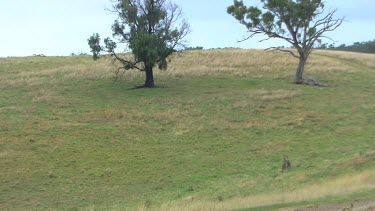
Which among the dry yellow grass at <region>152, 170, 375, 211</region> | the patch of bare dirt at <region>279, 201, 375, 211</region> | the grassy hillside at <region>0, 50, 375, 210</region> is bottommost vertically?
the grassy hillside at <region>0, 50, 375, 210</region>

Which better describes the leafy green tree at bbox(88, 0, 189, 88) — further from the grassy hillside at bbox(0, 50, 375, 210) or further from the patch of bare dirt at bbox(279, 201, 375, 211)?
the patch of bare dirt at bbox(279, 201, 375, 211)

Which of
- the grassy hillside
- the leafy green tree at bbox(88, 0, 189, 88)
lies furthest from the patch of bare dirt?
the leafy green tree at bbox(88, 0, 189, 88)

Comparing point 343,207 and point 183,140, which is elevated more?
point 343,207

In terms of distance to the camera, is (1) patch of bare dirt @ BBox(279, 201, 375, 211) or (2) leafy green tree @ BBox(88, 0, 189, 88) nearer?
(1) patch of bare dirt @ BBox(279, 201, 375, 211)

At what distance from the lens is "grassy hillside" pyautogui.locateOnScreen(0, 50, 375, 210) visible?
57.3 feet

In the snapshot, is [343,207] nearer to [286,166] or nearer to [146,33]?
[286,166]

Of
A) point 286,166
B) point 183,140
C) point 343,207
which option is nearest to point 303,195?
point 343,207

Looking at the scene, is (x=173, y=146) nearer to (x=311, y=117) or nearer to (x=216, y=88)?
(x=311, y=117)

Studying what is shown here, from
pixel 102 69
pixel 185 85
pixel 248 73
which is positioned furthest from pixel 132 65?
pixel 248 73

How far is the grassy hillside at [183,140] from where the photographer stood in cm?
1747

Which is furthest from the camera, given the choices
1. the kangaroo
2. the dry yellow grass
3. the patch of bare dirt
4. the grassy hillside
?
the kangaroo

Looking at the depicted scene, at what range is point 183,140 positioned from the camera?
27.2 meters

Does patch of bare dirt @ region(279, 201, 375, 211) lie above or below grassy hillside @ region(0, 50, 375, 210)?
above

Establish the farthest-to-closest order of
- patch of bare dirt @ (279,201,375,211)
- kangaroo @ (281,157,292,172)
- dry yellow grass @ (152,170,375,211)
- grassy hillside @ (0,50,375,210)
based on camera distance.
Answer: kangaroo @ (281,157,292,172) < grassy hillside @ (0,50,375,210) < dry yellow grass @ (152,170,375,211) < patch of bare dirt @ (279,201,375,211)
